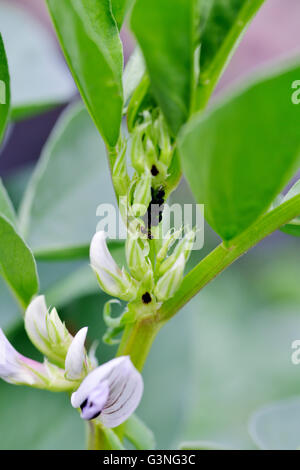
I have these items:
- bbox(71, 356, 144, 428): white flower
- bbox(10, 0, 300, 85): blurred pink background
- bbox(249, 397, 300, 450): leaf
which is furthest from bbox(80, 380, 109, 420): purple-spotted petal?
bbox(10, 0, 300, 85): blurred pink background

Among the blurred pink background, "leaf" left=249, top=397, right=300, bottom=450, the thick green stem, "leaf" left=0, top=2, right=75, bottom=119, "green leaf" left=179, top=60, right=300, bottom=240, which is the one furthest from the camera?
the blurred pink background

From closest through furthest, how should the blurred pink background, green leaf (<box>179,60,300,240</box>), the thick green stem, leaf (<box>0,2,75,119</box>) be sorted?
1. green leaf (<box>179,60,300,240</box>)
2. the thick green stem
3. leaf (<box>0,2,75,119</box>)
4. the blurred pink background

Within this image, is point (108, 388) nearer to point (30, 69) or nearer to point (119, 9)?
point (119, 9)

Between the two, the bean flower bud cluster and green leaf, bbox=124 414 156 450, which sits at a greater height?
the bean flower bud cluster

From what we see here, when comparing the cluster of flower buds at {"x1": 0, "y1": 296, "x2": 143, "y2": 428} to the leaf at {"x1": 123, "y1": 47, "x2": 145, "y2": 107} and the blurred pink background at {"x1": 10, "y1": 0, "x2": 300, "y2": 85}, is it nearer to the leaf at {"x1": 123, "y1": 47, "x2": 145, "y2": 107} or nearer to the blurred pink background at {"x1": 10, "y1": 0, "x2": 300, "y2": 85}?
the leaf at {"x1": 123, "y1": 47, "x2": 145, "y2": 107}

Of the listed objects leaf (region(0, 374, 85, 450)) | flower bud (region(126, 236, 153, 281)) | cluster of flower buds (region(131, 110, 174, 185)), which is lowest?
leaf (region(0, 374, 85, 450))

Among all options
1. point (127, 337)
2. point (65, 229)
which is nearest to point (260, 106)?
point (127, 337)

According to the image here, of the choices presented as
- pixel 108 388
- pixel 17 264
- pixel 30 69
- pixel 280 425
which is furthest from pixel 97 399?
pixel 30 69
